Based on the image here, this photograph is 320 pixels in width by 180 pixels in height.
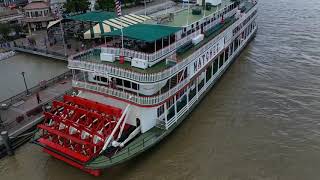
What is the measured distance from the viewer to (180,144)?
76.6 ft

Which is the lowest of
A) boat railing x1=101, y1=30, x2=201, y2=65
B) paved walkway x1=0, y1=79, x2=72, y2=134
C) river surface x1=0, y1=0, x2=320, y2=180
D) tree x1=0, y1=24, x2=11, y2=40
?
river surface x1=0, y1=0, x2=320, y2=180

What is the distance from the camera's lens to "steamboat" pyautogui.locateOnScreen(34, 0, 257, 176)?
20.0 m

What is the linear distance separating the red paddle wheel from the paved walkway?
10.6 feet

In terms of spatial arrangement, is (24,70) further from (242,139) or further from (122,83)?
(242,139)

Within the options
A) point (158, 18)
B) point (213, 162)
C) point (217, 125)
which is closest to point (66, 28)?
point (158, 18)

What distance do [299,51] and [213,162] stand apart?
2551 centimetres

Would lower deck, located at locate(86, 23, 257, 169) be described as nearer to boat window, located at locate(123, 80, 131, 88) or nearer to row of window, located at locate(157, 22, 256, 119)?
row of window, located at locate(157, 22, 256, 119)

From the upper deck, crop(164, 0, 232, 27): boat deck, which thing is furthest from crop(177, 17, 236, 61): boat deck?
crop(164, 0, 232, 27): boat deck

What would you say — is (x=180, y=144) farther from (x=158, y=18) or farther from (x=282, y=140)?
(x=158, y=18)

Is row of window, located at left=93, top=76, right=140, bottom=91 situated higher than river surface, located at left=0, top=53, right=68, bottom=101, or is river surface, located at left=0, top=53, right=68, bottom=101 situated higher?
row of window, located at left=93, top=76, right=140, bottom=91

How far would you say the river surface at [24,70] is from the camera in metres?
32.3

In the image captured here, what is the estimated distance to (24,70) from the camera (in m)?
37.2

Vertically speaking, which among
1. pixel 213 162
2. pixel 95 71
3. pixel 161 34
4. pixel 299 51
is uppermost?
pixel 161 34

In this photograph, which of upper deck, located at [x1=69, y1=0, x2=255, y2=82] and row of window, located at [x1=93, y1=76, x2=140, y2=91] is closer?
upper deck, located at [x1=69, y1=0, x2=255, y2=82]
